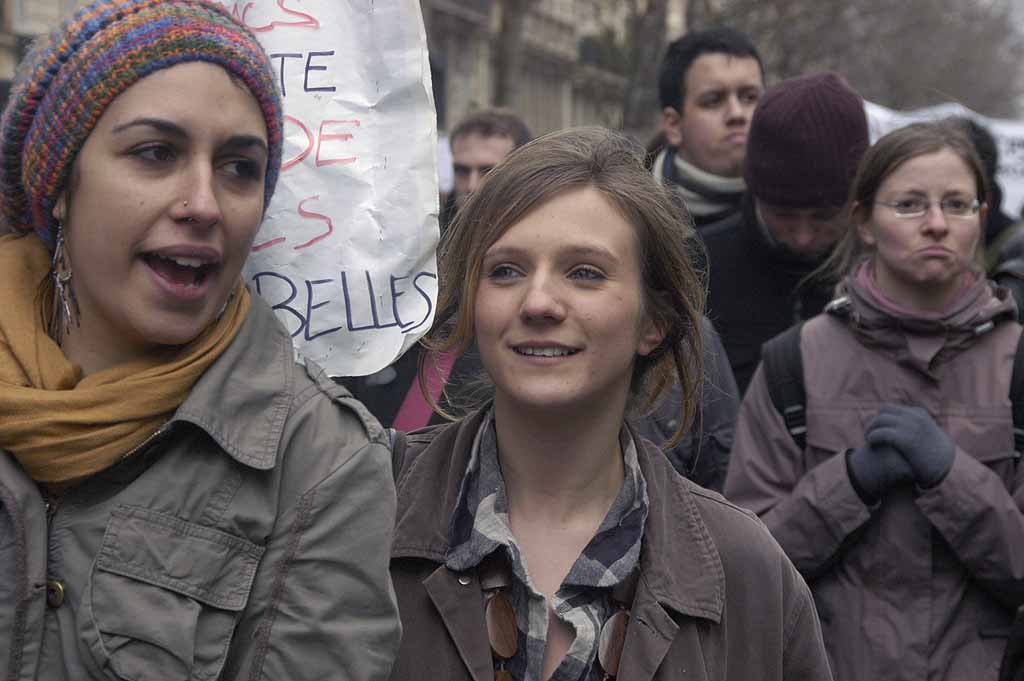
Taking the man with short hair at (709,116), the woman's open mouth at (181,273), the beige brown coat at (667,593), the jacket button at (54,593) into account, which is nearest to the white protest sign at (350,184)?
the beige brown coat at (667,593)

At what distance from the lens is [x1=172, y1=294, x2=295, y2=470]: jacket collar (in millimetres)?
2111

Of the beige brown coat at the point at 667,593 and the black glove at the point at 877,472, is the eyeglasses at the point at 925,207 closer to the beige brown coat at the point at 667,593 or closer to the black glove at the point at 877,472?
the black glove at the point at 877,472

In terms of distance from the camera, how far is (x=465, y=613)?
91.7 inches

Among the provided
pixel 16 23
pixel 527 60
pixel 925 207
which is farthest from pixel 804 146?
pixel 527 60

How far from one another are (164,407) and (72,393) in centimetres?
14

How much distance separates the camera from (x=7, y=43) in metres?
18.7

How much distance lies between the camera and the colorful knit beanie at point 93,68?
217 centimetres

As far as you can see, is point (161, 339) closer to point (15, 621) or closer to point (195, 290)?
point (195, 290)

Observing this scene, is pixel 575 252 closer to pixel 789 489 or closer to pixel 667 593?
pixel 667 593

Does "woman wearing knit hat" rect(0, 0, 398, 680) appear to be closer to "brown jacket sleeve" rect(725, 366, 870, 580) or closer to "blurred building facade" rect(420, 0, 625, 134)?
"brown jacket sleeve" rect(725, 366, 870, 580)

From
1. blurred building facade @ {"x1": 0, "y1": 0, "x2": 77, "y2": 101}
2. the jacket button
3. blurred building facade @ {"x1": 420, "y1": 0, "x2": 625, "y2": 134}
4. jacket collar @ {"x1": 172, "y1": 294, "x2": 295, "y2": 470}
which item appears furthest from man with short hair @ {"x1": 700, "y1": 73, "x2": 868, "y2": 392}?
blurred building facade @ {"x1": 420, "y1": 0, "x2": 625, "y2": 134}

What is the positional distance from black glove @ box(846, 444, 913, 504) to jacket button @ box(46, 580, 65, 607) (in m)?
1.95

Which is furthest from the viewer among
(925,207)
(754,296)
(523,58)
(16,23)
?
(523,58)

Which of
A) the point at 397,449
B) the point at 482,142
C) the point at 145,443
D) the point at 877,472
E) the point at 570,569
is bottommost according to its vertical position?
the point at 877,472
